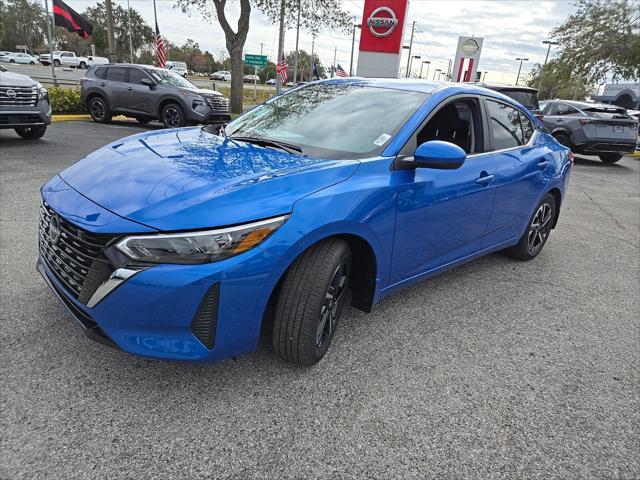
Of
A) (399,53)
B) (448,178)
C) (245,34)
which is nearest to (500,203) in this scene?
(448,178)

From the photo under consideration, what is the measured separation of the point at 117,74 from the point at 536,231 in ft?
38.7

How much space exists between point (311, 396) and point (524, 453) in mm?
994

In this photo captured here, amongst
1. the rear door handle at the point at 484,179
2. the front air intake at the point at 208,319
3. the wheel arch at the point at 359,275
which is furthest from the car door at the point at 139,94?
the front air intake at the point at 208,319

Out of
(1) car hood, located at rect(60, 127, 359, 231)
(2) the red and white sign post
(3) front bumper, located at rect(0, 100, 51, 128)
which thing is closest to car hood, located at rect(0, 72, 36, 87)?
(3) front bumper, located at rect(0, 100, 51, 128)

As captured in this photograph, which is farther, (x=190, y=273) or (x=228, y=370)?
(x=228, y=370)

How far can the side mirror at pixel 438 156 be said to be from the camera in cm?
252

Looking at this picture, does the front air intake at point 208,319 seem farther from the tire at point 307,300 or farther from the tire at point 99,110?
the tire at point 99,110

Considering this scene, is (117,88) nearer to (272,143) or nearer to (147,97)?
(147,97)

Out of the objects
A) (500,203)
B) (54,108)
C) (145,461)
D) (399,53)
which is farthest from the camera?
(399,53)

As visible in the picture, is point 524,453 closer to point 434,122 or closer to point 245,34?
point 434,122

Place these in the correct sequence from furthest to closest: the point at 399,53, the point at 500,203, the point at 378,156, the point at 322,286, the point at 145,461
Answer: the point at 399,53 → the point at 500,203 → the point at 378,156 → the point at 322,286 → the point at 145,461

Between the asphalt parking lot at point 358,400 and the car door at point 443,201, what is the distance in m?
0.45

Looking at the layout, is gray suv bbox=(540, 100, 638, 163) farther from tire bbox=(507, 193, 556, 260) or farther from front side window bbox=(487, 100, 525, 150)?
front side window bbox=(487, 100, 525, 150)

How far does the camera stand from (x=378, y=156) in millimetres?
2578
